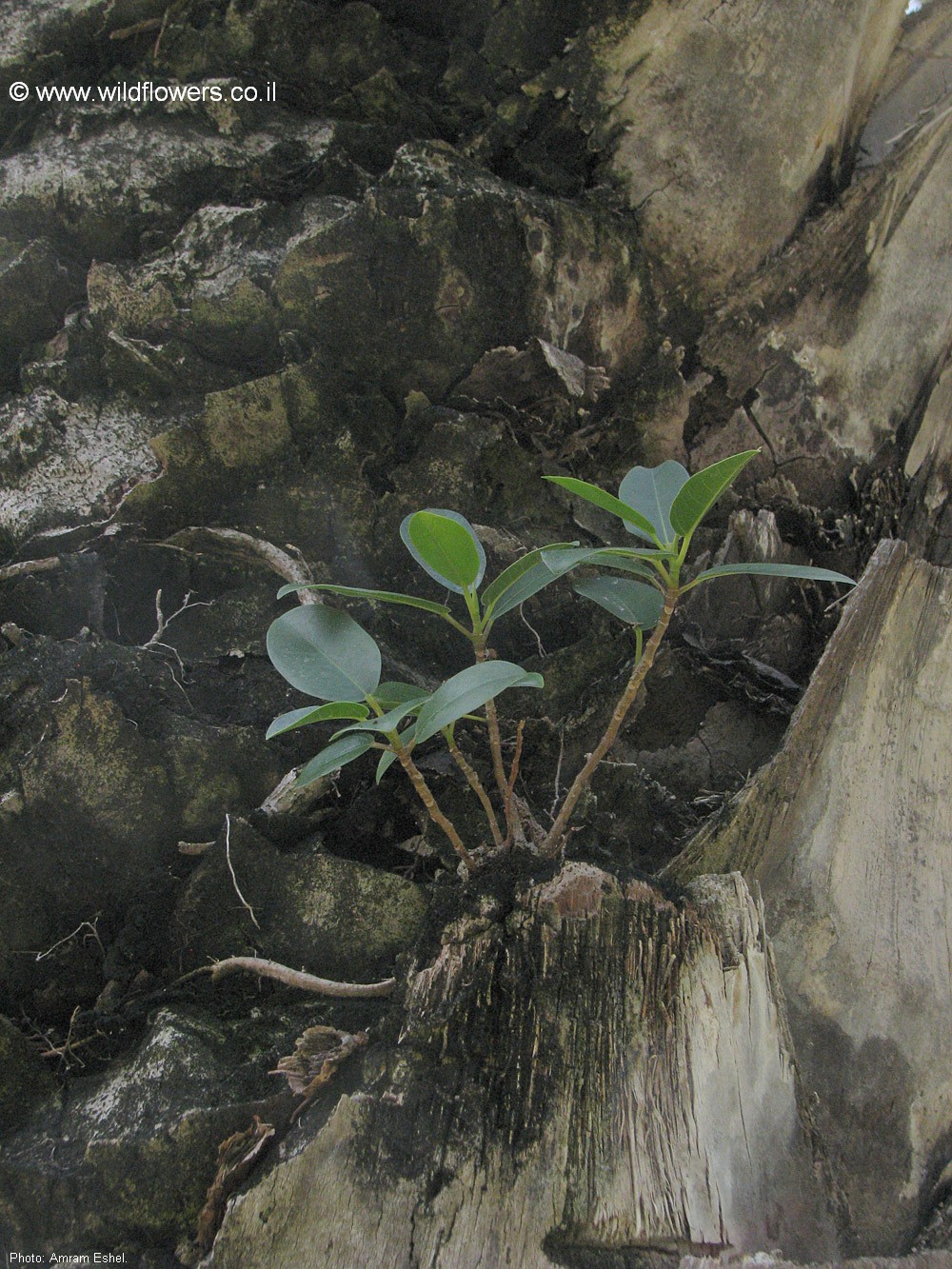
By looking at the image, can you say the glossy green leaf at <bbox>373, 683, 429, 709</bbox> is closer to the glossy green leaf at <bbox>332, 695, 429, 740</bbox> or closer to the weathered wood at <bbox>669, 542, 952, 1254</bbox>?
the glossy green leaf at <bbox>332, 695, 429, 740</bbox>

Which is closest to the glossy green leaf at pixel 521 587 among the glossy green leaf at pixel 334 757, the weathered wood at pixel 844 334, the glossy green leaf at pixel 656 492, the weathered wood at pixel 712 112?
the glossy green leaf at pixel 656 492

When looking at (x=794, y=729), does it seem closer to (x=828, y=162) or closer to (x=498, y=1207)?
(x=498, y=1207)

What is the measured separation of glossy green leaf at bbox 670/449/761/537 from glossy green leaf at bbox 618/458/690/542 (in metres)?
0.05

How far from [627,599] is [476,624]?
0.64 feet

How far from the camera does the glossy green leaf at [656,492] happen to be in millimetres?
1003

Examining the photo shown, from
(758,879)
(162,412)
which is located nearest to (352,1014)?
(758,879)

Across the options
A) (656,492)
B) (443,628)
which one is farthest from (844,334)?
(443,628)

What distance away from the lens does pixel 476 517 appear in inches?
56.6

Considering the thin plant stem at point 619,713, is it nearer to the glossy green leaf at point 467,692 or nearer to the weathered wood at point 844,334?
the glossy green leaf at point 467,692

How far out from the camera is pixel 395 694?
1.01 metres

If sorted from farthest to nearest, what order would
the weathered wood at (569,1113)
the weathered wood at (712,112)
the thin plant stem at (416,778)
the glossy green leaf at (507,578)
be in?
1. the weathered wood at (712,112)
2. the glossy green leaf at (507,578)
3. the thin plant stem at (416,778)
4. the weathered wood at (569,1113)

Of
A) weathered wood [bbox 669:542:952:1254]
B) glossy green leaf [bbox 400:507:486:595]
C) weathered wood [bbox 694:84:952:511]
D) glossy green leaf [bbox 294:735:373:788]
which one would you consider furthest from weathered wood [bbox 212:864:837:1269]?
weathered wood [bbox 694:84:952:511]

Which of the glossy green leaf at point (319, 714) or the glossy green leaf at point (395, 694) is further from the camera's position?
the glossy green leaf at point (395, 694)

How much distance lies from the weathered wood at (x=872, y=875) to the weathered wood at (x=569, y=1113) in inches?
4.6
